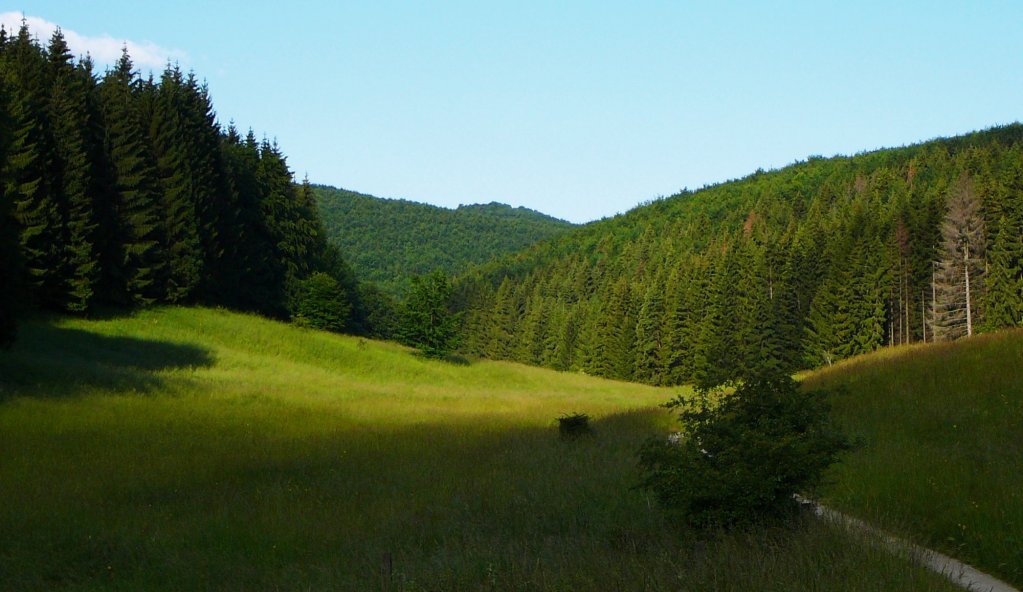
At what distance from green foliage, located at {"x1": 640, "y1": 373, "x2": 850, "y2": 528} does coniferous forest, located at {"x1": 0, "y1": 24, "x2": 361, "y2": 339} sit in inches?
980

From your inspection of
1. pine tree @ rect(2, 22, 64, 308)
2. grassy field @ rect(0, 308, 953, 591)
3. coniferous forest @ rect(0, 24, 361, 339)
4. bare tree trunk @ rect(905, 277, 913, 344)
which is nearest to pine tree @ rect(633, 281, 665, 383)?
bare tree trunk @ rect(905, 277, 913, 344)

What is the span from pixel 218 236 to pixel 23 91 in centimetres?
1655

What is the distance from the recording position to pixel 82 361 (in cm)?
3070

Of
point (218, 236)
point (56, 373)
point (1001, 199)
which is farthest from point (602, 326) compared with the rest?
point (56, 373)

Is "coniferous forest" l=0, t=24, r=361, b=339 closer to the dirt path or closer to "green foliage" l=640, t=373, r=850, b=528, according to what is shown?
"green foliage" l=640, t=373, r=850, b=528

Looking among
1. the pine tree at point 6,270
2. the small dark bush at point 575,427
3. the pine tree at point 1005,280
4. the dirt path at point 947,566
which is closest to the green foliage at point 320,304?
the pine tree at point 6,270

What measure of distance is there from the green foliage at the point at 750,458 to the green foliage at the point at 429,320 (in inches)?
1951

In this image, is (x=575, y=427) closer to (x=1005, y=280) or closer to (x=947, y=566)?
(x=947, y=566)

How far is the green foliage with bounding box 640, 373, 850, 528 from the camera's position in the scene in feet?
26.6

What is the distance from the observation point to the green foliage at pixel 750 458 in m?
8.11

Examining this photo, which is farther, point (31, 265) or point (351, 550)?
point (31, 265)

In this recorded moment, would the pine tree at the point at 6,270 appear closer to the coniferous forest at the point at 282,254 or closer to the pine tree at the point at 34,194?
the coniferous forest at the point at 282,254

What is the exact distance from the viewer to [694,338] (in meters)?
76.1

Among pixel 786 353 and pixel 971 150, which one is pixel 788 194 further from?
pixel 786 353
